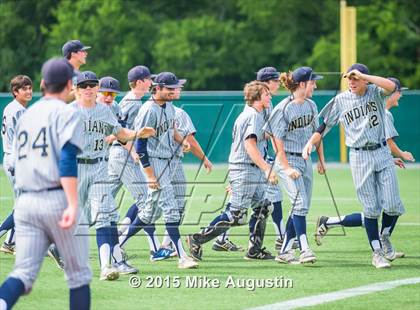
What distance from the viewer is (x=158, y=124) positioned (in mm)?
11172

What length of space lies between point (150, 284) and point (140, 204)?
1.90 meters

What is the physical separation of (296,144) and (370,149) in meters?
0.87

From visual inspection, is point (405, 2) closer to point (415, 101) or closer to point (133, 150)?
point (415, 101)

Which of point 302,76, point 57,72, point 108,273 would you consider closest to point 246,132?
point 302,76

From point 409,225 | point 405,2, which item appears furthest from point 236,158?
point 405,2

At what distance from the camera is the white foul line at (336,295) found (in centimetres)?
877

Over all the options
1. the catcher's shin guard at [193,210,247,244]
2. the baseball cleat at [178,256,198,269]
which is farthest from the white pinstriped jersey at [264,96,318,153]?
the baseball cleat at [178,256,198,269]

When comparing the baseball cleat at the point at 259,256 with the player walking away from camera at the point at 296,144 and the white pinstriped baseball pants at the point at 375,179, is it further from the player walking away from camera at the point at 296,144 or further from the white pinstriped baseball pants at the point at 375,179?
the white pinstriped baseball pants at the point at 375,179

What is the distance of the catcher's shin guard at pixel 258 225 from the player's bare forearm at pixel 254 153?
0.82m

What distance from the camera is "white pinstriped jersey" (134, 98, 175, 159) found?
11086 mm

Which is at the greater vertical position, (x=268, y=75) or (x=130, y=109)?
(x=268, y=75)

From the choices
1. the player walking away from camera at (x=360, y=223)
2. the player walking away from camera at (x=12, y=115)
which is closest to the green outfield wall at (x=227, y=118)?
the player walking away from camera at (x=360, y=223)

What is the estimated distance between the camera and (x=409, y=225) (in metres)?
15.1

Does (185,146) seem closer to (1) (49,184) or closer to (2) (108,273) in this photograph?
(2) (108,273)
